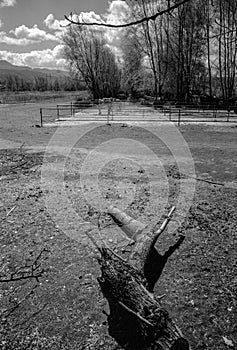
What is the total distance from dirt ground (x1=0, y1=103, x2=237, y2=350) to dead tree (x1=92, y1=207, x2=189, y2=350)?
127mm

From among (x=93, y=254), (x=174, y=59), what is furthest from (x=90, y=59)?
(x=93, y=254)

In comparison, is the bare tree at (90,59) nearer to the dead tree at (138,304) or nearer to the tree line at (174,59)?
the tree line at (174,59)

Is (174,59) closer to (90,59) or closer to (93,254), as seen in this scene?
(90,59)

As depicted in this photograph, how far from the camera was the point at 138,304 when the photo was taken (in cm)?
244

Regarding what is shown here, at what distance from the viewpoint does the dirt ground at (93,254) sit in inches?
102

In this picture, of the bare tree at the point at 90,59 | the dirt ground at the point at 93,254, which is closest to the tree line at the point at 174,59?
the bare tree at the point at 90,59

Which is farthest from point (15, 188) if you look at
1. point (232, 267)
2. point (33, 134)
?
point (33, 134)

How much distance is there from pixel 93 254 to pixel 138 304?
143cm

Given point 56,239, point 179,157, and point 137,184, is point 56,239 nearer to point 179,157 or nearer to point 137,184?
point 137,184

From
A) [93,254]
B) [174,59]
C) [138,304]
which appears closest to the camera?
[138,304]

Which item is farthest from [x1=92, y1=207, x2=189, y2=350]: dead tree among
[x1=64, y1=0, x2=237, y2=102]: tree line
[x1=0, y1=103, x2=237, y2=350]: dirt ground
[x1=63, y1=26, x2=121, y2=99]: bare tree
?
[x1=63, y1=26, x2=121, y2=99]: bare tree

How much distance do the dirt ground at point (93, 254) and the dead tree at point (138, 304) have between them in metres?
0.13

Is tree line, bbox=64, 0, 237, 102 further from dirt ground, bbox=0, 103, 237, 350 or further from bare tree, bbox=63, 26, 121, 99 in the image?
dirt ground, bbox=0, 103, 237, 350

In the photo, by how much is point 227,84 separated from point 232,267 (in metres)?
27.1
